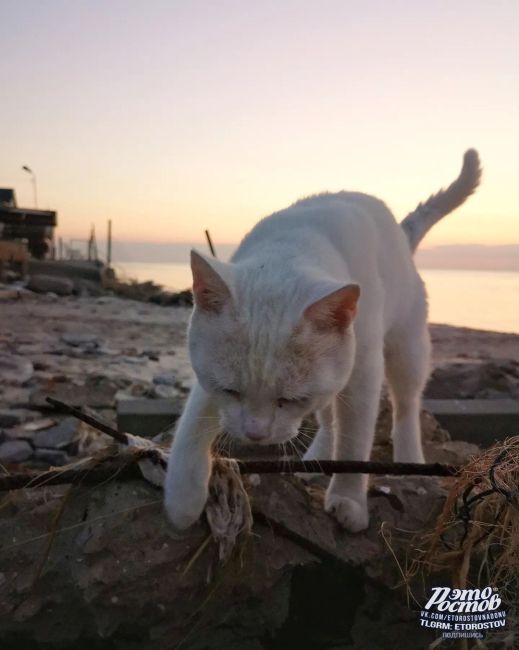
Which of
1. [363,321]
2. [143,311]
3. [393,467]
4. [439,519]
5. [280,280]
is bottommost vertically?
[143,311]

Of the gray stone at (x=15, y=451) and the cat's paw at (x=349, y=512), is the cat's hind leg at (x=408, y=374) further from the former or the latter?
the gray stone at (x=15, y=451)

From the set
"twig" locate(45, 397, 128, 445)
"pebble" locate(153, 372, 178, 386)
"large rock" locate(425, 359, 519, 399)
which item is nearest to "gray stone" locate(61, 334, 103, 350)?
"pebble" locate(153, 372, 178, 386)

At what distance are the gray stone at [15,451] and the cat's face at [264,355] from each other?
1473 millimetres

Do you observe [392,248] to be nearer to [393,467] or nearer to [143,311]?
[393,467]

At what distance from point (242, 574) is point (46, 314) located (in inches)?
242

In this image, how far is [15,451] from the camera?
9.09 ft

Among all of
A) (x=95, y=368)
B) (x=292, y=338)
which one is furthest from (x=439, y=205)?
(x=95, y=368)

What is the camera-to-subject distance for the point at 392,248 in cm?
243

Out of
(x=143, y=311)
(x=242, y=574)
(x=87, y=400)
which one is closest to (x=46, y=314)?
(x=143, y=311)

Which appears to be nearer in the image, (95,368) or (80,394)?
(80,394)

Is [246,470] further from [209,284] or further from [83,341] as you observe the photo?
[83,341]

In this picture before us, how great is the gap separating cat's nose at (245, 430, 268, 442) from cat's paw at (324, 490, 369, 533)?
1.51ft

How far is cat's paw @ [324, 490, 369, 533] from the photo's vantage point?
72.1 inches

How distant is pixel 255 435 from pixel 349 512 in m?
0.49
